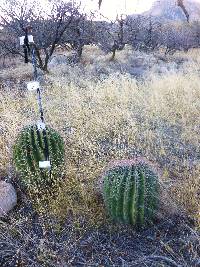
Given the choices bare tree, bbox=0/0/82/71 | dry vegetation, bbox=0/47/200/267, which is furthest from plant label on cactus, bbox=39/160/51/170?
bare tree, bbox=0/0/82/71

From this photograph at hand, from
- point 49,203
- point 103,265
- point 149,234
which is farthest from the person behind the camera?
point 49,203

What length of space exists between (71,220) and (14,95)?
5.52m

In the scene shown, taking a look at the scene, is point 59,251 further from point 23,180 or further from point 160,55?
point 160,55

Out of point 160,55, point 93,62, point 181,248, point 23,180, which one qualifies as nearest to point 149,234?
point 181,248

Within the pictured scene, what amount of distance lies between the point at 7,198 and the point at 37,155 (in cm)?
54

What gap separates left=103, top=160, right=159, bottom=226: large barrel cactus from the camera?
3.68 m

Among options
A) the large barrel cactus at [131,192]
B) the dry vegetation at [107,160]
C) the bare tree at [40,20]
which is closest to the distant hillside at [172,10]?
the bare tree at [40,20]

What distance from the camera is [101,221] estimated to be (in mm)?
3977

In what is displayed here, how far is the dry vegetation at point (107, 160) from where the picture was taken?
3.61m

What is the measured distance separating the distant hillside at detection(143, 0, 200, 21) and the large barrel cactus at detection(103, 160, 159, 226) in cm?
3303

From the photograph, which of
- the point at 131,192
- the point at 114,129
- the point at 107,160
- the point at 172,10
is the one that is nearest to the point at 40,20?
the point at 114,129

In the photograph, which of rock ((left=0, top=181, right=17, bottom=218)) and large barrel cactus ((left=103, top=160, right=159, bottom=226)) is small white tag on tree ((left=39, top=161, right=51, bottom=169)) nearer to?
rock ((left=0, top=181, right=17, bottom=218))

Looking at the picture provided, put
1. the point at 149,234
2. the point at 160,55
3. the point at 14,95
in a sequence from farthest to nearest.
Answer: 1. the point at 160,55
2. the point at 14,95
3. the point at 149,234

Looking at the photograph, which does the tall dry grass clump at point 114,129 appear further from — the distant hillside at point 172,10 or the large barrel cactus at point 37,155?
the distant hillside at point 172,10
